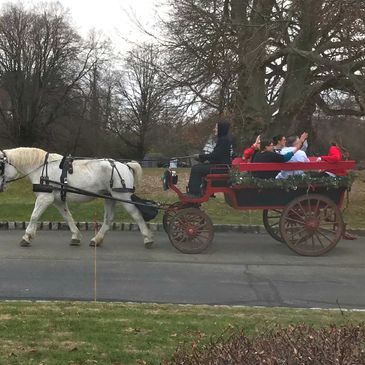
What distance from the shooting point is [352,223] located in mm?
14562

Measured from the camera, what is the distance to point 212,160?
10.7 metres

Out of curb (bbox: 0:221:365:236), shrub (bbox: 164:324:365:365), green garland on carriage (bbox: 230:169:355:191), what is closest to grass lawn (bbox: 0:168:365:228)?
curb (bbox: 0:221:365:236)

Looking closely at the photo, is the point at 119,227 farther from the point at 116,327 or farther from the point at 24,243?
the point at 116,327

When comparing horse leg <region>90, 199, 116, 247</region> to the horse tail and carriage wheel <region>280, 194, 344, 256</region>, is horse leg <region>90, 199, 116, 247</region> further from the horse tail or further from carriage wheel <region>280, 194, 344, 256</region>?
carriage wheel <region>280, 194, 344, 256</region>

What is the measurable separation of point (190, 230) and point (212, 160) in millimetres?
1369

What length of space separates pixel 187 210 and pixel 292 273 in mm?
2363

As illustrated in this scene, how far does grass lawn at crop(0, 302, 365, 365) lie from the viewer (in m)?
4.38

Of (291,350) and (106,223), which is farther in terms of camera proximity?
(106,223)

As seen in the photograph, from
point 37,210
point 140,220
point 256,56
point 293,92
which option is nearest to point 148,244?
point 140,220

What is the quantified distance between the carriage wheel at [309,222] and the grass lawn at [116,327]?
4.16 metres

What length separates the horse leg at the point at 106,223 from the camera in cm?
1078

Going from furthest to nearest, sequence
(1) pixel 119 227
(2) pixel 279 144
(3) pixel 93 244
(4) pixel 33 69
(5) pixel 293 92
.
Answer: (4) pixel 33 69 < (5) pixel 293 92 < (1) pixel 119 227 < (2) pixel 279 144 < (3) pixel 93 244

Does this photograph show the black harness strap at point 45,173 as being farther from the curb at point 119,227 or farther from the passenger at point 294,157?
the passenger at point 294,157

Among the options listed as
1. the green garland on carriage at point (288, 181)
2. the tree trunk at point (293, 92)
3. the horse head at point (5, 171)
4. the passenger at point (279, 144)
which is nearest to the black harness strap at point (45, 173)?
the horse head at point (5, 171)
